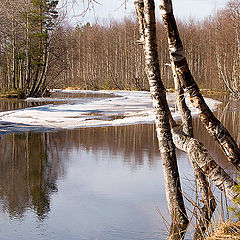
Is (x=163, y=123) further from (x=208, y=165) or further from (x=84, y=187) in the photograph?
(x=84, y=187)

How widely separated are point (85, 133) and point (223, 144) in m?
11.2

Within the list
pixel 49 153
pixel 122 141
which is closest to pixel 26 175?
pixel 49 153

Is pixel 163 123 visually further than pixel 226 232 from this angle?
Yes

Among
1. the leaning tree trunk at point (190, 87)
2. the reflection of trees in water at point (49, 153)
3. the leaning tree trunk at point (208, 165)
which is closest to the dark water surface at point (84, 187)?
the reflection of trees in water at point (49, 153)

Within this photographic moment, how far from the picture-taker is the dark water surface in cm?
601

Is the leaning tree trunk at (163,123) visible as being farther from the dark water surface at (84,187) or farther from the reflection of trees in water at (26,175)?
the reflection of trees in water at (26,175)

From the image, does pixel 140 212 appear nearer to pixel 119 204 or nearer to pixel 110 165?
pixel 119 204

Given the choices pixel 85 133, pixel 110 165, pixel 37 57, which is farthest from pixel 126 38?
pixel 110 165

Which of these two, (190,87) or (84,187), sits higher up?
(190,87)

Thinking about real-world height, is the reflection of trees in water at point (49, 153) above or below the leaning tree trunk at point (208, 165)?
below

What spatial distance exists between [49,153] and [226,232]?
8.48 metres

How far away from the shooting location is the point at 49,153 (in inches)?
457

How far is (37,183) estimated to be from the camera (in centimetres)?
845

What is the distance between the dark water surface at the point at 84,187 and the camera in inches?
237
